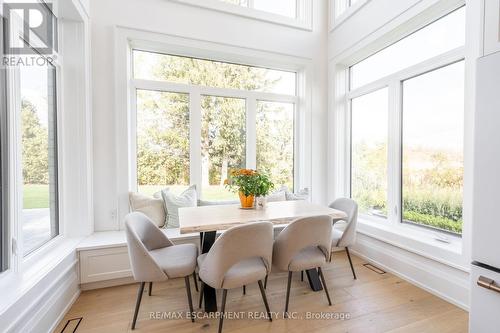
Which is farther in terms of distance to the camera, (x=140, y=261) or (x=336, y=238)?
(x=336, y=238)

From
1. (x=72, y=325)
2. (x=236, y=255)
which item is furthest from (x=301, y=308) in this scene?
(x=72, y=325)

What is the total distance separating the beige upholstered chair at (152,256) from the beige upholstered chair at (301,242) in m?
0.68

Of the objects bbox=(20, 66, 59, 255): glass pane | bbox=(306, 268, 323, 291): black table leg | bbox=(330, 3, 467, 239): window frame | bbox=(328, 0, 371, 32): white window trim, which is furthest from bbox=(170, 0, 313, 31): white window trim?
bbox=(306, 268, 323, 291): black table leg

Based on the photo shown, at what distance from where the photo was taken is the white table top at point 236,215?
1.69 meters

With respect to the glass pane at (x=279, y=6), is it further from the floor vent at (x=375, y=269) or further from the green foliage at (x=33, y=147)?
the floor vent at (x=375, y=269)

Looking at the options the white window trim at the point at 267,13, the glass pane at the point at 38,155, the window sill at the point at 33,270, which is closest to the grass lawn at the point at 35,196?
the glass pane at the point at 38,155

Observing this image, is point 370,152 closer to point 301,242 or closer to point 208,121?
point 301,242

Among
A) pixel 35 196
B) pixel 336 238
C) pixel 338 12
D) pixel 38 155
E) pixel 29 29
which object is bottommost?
pixel 336 238

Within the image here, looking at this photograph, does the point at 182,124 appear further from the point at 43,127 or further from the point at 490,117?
the point at 490,117

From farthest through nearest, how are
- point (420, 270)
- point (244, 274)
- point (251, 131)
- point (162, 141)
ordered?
point (251, 131)
point (162, 141)
point (420, 270)
point (244, 274)

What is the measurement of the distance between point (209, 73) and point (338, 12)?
2.07 m

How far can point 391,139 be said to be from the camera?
2.76 m

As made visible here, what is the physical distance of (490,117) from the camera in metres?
1.08

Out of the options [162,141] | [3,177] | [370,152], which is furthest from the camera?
[370,152]
